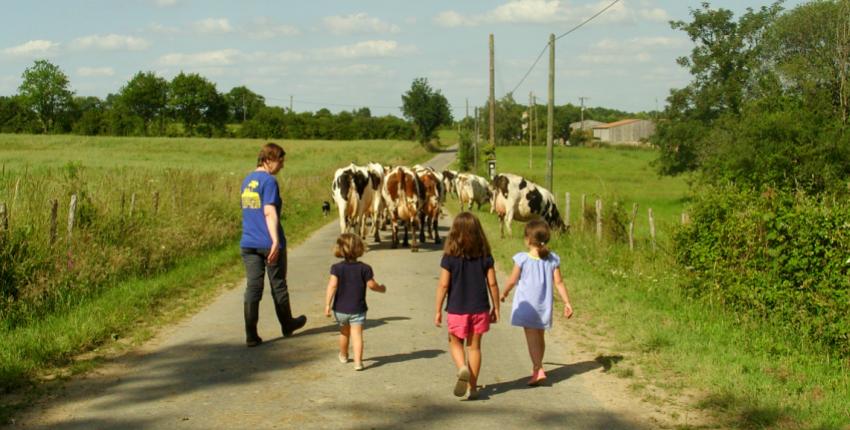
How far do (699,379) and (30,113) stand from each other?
4574 inches

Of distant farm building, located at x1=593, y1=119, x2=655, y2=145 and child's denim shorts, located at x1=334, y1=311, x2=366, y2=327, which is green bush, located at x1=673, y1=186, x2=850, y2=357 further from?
distant farm building, located at x1=593, y1=119, x2=655, y2=145

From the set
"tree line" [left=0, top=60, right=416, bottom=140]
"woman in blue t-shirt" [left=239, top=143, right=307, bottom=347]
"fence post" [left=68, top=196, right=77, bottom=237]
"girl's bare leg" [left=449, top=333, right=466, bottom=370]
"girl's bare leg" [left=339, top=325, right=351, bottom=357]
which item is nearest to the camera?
"girl's bare leg" [left=449, top=333, right=466, bottom=370]

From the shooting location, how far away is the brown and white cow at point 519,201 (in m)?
18.3

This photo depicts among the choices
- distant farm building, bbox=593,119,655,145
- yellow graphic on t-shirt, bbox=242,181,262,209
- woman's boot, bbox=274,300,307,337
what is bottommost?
woman's boot, bbox=274,300,307,337

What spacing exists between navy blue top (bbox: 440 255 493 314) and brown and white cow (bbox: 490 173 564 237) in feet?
40.3

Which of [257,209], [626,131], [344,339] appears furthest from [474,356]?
[626,131]

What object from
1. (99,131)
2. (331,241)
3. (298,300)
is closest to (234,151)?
(99,131)

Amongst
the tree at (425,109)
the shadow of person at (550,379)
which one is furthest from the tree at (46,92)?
the shadow of person at (550,379)

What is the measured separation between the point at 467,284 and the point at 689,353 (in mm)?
2504

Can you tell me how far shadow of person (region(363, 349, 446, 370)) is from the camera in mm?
6602

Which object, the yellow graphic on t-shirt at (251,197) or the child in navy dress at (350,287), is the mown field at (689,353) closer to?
the child in navy dress at (350,287)

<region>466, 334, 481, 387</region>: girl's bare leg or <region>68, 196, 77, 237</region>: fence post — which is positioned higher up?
<region>68, 196, 77, 237</region>: fence post

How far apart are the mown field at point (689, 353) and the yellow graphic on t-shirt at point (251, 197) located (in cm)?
372

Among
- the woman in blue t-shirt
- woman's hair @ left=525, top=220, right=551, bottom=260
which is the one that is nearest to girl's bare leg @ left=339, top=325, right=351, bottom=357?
the woman in blue t-shirt
